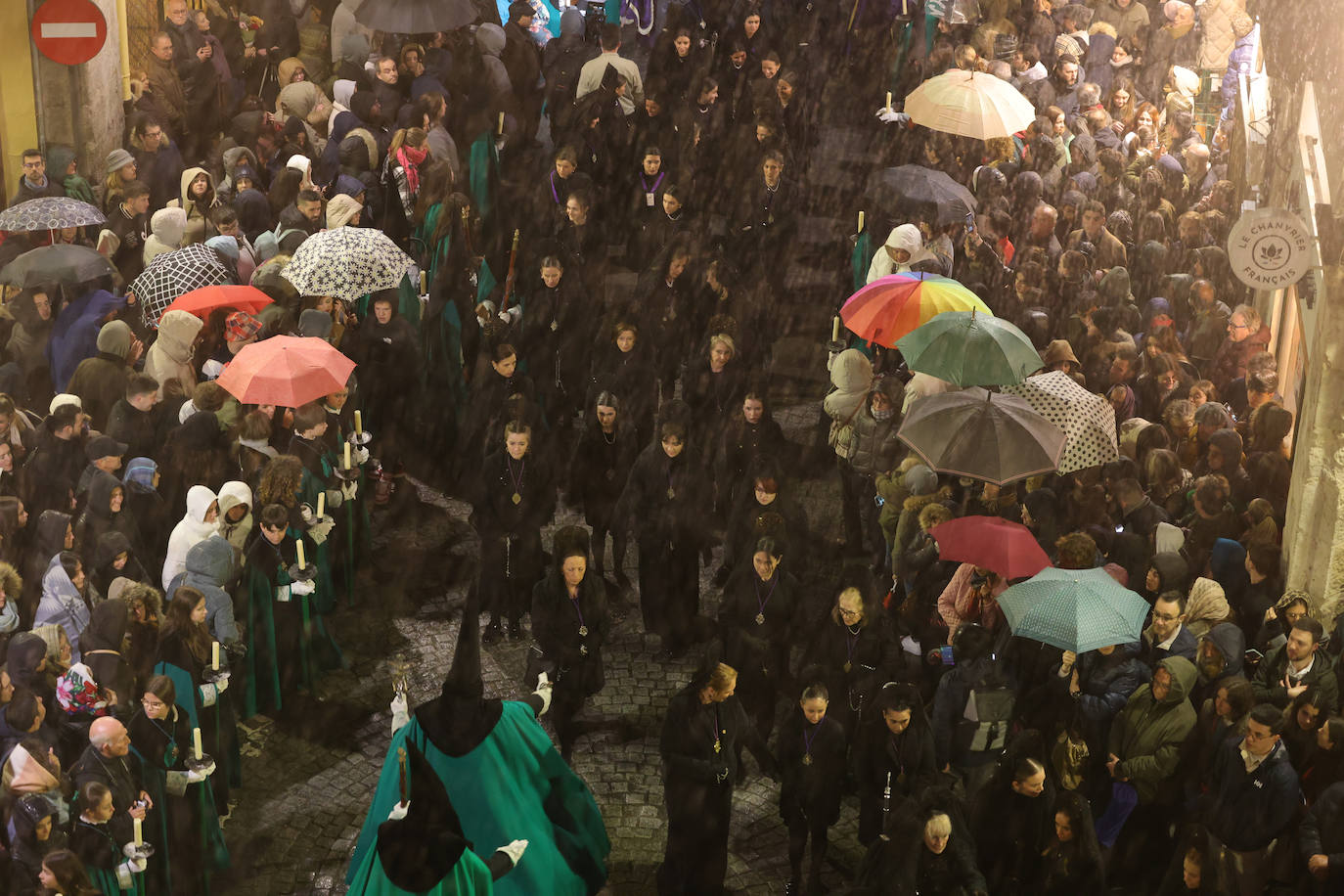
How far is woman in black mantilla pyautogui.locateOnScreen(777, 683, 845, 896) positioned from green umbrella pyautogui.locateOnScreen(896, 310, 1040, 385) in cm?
242

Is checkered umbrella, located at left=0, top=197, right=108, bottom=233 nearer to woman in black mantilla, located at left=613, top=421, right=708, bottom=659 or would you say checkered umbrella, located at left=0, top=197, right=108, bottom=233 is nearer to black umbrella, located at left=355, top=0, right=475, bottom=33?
black umbrella, located at left=355, top=0, right=475, bottom=33

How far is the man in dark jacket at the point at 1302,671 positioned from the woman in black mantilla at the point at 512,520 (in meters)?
5.04

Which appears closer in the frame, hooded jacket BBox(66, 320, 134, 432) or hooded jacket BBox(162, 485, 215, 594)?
hooded jacket BBox(162, 485, 215, 594)

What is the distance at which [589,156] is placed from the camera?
15.9 meters

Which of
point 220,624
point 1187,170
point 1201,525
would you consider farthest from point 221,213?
point 1187,170

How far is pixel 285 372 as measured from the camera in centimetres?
1144

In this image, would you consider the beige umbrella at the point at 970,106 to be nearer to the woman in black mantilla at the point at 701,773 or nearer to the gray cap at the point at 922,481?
the gray cap at the point at 922,481

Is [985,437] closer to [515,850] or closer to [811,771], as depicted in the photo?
[811,771]

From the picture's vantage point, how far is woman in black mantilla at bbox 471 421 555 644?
A: 12062 mm

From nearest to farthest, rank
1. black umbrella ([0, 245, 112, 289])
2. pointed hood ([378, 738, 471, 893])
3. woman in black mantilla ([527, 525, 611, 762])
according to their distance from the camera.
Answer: pointed hood ([378, 738, 471, 893]), woman in black mantilla ([527, 525, 611, 762]), black umbrella ([0, 245, 112, 289])

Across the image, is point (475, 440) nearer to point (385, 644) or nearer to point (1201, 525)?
point (385, 644)

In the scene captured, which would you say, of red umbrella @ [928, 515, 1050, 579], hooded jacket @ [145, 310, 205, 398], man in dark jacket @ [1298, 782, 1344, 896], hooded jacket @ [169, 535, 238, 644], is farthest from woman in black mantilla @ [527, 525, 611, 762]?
man in dark jacket @ [1298, 782, 1344, 896]

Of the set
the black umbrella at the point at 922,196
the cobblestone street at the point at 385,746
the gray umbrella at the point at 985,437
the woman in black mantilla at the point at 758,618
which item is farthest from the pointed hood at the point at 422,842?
the black umbrella at the point at 922,196

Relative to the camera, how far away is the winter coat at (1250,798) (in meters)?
8.77
